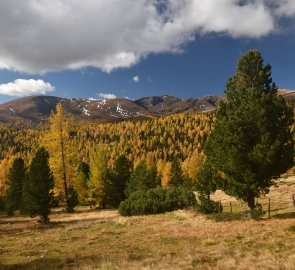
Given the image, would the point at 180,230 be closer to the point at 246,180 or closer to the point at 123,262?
the point at 246,180

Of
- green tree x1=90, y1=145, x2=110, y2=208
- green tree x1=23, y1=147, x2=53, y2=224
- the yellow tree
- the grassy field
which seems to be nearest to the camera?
the grassy field

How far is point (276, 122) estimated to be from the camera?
25812mm

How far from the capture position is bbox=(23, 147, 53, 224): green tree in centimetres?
4034

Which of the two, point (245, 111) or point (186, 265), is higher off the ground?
point (245, 111)

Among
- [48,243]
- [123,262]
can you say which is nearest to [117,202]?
[48,243]

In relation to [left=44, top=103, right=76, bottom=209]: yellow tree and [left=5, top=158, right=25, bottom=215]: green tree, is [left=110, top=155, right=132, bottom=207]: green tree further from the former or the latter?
[left=5, top=158, right=25, bottom=215]: green tree

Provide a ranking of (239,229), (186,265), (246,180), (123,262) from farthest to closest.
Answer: (246,180) < (239,229) < (123,262) < (186,265)

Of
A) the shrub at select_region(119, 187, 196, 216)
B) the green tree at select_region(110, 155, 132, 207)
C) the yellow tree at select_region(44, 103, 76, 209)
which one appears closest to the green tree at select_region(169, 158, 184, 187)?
the green tree at select_region(110, 155, 132, 207)

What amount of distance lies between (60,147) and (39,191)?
9665mm

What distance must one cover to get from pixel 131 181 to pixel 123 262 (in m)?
42.1

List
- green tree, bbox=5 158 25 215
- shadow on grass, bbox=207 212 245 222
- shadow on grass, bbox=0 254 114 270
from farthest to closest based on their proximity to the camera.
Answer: green tree, bbox=5 158 25 215, shadow on grass, bbox=207 212 245 222, shadow on grass, bbox=0 254 114 270

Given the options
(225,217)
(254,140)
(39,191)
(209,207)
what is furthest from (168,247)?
(39,191)

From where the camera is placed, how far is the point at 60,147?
49156 millimetres

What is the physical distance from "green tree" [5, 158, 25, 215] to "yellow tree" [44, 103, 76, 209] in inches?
771
